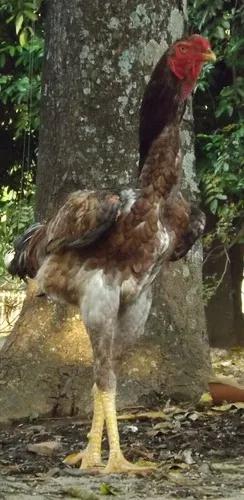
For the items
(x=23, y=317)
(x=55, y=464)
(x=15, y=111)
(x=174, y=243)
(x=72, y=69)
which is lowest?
(x=55, y=464)

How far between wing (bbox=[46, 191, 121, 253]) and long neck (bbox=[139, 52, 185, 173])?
382mm

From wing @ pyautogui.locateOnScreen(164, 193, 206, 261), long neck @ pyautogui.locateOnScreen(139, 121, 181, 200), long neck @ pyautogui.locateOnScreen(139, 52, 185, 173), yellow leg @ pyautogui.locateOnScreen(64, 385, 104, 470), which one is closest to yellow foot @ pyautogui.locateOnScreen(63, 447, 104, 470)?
yellow leg @ pyautogui.locateOnScreen(64, 385, 104, 470)

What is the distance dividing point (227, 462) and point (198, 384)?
162 centimetres

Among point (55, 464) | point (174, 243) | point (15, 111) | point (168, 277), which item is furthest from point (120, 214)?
point (15, 111)

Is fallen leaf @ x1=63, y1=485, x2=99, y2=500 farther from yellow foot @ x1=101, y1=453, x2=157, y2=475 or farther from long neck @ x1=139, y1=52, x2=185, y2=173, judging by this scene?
long neck @ x1=139, y1=52, x2=185, y2=173

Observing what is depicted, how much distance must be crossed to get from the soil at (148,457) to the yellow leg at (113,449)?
0.07 metres

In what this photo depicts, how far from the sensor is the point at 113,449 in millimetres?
4496

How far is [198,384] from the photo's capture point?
6227mm

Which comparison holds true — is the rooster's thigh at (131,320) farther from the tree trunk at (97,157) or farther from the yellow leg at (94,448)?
the tree trunk at (97,157)

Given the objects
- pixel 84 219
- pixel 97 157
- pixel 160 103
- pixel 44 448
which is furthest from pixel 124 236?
pixel 97 157

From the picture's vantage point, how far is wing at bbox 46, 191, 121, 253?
4582 millimetres

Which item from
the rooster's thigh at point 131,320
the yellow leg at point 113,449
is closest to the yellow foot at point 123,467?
the yellow leg at point 113,449

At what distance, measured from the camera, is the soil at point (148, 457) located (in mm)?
3959

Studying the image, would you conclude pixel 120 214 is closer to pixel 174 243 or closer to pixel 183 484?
pixel 174 243
